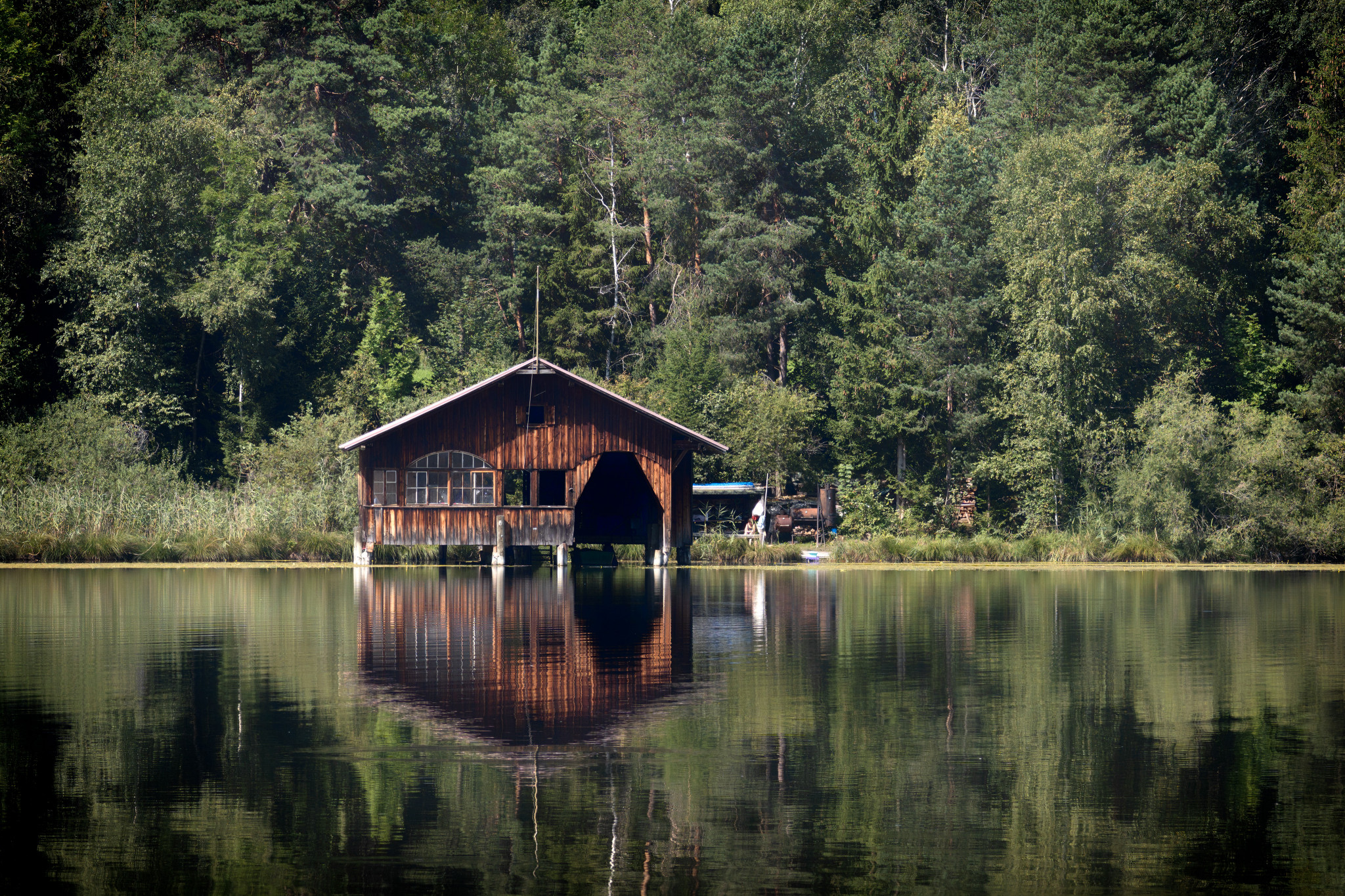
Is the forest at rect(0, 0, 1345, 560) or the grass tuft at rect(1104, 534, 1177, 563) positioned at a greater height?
the forest at rect(0, 0, 1345, 560)

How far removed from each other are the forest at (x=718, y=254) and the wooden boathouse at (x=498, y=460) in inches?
163

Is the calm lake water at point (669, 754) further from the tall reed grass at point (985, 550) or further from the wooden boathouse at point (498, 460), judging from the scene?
the tall reed grass at point (985, 550)

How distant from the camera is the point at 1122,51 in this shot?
203ft

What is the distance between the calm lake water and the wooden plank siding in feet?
60.3

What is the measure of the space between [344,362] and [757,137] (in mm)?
20876

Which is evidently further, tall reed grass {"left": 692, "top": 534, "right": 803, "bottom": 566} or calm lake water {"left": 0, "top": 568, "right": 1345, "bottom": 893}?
tall reed grass {"left": 692, "top": 534, "right": 803, "bottom": 566}

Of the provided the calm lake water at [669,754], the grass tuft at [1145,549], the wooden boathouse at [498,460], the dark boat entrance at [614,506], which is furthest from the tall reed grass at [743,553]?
the calm lake water at [669,754]

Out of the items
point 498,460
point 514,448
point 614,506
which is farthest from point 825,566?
point 498,460

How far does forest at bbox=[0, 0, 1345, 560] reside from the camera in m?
55.7

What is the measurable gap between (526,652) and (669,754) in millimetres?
8966

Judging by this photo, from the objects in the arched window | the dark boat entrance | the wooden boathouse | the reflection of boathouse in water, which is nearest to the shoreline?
the dark boat entrance

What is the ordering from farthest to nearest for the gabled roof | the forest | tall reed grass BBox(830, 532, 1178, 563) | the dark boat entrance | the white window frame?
the forest → the dark boat entrance → tall reed grass BBox(830, 532, 1178, 563) → the white window frame → the gabled roof

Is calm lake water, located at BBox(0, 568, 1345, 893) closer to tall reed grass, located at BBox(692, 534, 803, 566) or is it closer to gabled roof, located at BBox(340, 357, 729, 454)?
gabled roof, located at BBox(340, 357, 729, 454)

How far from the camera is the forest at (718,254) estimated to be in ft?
183
